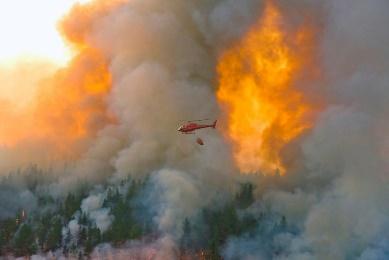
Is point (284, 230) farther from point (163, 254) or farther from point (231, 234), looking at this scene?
point (163, 254)

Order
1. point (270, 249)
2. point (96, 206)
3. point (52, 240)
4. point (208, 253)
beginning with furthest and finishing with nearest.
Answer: point (96, 206) < point (52, 240) < point (208, 253) < point (270, 249)

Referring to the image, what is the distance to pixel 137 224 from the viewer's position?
6973 inches

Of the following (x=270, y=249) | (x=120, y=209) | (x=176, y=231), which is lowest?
(x=270, y=249)

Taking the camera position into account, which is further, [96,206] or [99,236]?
[96,206]

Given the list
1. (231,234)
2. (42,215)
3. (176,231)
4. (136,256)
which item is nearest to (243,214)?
(231,234)

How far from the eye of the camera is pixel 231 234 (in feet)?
564

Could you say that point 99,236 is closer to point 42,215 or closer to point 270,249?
point 42,215

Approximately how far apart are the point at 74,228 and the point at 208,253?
44.5 m

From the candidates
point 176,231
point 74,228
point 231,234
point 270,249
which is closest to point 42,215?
point 74,228

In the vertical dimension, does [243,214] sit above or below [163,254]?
above

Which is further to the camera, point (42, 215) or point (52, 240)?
point (42, 215)

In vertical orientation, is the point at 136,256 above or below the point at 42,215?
below

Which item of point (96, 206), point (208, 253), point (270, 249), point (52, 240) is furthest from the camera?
point (96, 206)

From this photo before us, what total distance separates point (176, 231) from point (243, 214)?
77.4ft
